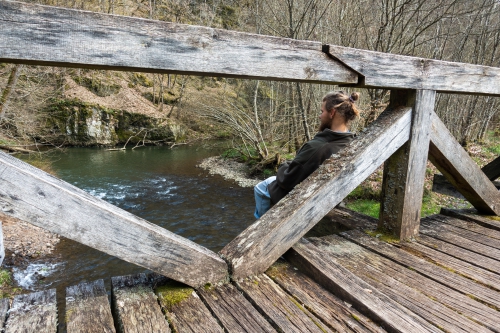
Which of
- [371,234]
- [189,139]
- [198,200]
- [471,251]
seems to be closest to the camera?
[471,251]

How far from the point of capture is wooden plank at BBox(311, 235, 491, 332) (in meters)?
1.80

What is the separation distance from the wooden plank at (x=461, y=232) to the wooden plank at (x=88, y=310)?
2990mm

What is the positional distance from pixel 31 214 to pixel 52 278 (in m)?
4.84

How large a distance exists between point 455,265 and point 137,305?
2.25 meters

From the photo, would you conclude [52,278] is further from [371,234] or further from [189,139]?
[189,139]

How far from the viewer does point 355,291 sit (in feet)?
6.46

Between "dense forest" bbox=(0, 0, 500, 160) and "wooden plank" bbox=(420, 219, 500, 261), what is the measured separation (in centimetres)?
499

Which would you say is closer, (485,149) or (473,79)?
(473,79)

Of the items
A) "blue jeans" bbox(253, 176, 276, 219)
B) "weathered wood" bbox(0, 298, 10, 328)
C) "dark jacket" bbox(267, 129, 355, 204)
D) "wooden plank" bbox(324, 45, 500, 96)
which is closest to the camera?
"weathered wood" bbox(0, 298, 10, 328)

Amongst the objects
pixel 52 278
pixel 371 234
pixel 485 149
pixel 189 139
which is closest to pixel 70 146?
pixel 189 139

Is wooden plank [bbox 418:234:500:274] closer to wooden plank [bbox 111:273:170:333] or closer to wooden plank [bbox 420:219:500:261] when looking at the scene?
wooden plank [bbox 420:219:500:261]

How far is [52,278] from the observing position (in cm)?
548

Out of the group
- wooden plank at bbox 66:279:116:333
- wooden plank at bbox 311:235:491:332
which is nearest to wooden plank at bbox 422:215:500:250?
wooden plank at bbox 311:235:491:332

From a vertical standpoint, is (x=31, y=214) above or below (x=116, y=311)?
above
